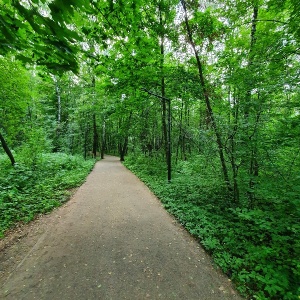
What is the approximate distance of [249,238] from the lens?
3.51 meters

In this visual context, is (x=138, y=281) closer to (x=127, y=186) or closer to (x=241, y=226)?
(x=241, y=226)

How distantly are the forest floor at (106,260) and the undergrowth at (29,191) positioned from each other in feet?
1.49

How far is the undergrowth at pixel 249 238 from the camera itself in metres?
2.47

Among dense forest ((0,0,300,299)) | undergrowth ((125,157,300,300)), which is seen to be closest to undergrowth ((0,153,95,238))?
dense forest ((0,0,300,299))

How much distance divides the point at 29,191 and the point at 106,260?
471 cm

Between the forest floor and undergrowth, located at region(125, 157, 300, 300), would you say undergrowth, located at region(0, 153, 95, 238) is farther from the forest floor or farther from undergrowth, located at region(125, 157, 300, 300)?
undergrowth, located at region(125, 157, 300, 300)

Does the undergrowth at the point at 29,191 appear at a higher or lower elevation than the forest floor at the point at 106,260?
higher

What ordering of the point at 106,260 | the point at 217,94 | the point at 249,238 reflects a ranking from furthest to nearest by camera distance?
the point at 217,94
the point at 249,238
the point at 106,260

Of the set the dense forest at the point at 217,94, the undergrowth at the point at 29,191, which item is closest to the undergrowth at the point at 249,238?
the dense forest at the point at 217,94

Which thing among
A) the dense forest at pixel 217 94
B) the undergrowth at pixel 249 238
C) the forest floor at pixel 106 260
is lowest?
the forest floor at pixel 106 260

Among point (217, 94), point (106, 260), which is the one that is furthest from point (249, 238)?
point (217, 94)

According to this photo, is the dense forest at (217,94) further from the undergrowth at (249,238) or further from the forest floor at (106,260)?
the forest floor at (106,260)

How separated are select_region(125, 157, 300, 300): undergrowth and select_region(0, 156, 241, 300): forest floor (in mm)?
244

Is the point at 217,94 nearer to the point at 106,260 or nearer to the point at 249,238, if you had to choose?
the point at 249,238
